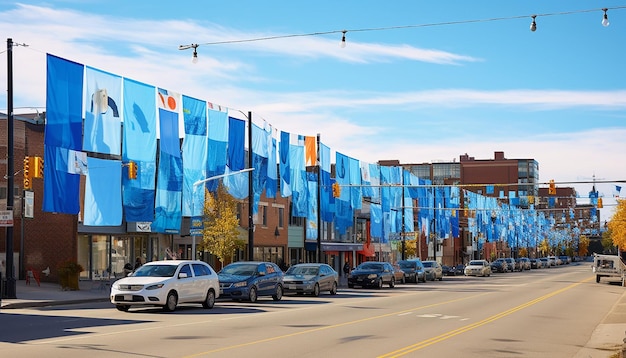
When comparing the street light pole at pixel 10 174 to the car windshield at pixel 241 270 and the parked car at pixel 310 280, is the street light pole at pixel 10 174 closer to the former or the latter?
the car windshield at pixel 241 270

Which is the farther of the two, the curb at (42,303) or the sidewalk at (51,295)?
the sidewalk at (51,295)

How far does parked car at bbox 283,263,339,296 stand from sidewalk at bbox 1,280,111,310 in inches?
327

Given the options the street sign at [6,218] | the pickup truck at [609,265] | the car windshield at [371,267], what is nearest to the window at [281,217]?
the car windshield at [371,267]

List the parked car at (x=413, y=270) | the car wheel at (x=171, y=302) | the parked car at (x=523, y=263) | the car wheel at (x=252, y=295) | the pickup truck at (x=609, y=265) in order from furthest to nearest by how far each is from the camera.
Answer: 1. the parked car at (x=523, y=263)
2. the pickup truck at (x=609, y=265)
3. the parked car at (x=413, y=270)
4. the car wheel at (x=252, y=295)
5. the car wheel at (x=171, y=302)

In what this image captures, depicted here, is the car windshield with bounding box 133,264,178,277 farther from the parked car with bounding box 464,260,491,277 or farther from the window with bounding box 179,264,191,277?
the parked car with bounding box 464,260,491,277

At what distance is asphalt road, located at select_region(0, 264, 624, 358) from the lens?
660 inches

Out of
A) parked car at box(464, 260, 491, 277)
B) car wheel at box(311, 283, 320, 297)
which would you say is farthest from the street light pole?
parked car at box(464, 260, 491, 277)

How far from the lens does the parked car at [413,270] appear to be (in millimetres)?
63219

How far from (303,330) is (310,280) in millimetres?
18556

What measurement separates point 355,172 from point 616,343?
50.8 meters

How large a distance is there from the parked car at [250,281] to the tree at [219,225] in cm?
1726

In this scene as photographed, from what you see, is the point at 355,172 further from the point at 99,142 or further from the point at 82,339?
the point at 82,339

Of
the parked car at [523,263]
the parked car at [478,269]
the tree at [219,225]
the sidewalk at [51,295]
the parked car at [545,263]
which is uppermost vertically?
the tree at [219,225]

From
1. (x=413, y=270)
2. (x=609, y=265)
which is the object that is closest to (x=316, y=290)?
(x=413, y=270)
